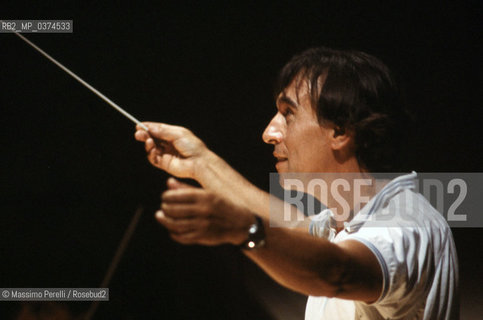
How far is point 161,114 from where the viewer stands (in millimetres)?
1714

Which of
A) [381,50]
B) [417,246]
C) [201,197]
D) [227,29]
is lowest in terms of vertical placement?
[417,246]

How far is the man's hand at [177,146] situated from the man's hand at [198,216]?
2.14 ft

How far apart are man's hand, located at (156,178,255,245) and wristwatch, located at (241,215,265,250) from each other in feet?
0.04

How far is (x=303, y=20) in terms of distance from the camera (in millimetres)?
1789

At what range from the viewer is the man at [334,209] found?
653 millimetres

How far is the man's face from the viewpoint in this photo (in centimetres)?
116

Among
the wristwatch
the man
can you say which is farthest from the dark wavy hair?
the wristwatch

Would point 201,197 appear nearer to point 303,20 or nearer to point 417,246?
point 417,246

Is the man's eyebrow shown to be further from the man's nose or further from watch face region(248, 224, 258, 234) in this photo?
watch face region(248, 224, 258, 234)

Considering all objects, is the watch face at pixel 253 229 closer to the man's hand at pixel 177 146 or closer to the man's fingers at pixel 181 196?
the man's fingers at pixel 181 196

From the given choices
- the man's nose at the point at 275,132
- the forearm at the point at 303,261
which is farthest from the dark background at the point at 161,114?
the forearm at the point at 303,261

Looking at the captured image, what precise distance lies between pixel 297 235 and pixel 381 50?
1251 mm

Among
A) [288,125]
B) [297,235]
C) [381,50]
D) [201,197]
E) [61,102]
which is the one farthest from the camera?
[381,50]

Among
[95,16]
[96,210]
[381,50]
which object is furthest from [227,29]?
[96,210]
